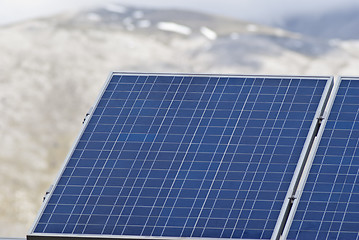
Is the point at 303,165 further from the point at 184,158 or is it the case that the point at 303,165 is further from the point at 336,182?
the point at 184,158

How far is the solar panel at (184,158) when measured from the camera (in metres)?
53.4

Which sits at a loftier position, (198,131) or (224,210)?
(198,131)

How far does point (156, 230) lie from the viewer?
2085 inches

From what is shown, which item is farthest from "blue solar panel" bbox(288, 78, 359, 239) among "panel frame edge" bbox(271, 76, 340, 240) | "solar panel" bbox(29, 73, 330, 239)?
"solar panel" bbox(29, 73, 330, 239)

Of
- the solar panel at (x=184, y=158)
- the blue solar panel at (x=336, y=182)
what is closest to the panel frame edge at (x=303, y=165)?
the blue solar panel at (x=336, y=182)

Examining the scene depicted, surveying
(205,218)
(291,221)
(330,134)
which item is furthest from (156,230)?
(330,134)

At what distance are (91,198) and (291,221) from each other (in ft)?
30.3

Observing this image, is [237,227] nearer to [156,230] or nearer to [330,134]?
[156,230]

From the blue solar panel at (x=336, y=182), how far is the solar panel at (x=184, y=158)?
39.9 inches

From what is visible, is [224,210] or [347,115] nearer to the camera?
[224,210]

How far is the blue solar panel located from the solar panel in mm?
1014

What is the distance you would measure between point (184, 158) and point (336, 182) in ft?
23.6

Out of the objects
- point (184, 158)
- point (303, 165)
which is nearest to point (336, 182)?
point (303, 165)

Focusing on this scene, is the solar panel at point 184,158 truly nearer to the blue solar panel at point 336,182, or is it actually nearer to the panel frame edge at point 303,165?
the panel frame edge at point 303,165
